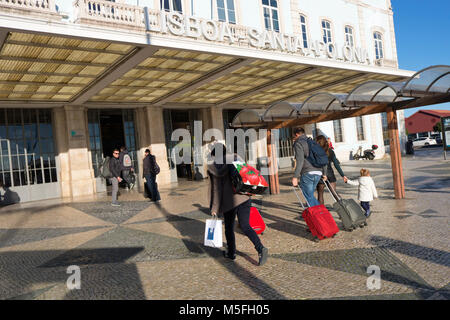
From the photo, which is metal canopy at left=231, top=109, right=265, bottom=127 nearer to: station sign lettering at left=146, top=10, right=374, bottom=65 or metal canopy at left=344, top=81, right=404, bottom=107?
station sign lettering at left=146, top=10, right=374, bottom=65

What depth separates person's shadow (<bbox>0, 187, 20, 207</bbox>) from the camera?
14133mm

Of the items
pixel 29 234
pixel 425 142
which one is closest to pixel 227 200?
pixel 29 234

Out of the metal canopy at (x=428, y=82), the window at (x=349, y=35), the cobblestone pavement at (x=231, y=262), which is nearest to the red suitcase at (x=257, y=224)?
the cobblestone pavement at (x=231, y=262)

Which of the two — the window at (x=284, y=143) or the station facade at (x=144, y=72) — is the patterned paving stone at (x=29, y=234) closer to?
the station facade at (x=144, y=72)

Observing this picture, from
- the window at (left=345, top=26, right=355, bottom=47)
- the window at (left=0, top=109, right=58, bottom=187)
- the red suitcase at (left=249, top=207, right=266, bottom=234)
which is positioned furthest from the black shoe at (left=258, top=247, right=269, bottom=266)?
the window at (left=345, top=26, right=355, bottom=47)

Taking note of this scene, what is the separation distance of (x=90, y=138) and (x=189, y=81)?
582 cm

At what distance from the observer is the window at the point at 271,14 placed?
61.8 ft

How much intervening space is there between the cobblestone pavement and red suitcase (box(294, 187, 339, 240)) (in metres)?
0.14

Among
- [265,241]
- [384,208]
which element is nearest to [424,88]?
[384,208]

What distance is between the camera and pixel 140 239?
20.7 ft

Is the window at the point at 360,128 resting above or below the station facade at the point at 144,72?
below

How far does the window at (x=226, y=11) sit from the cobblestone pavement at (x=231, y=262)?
11611mm

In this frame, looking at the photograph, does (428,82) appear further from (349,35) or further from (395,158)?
(349,35)

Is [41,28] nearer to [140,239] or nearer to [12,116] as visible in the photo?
[140,239]
